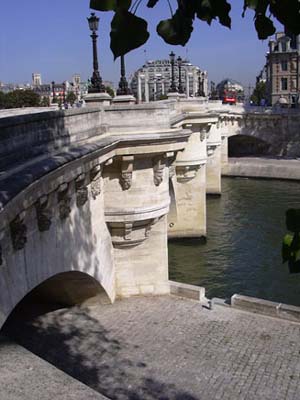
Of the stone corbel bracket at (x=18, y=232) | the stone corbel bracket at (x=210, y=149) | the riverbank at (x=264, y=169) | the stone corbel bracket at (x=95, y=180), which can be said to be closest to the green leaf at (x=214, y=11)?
the stone corbel bracket at (x=18, y=232)

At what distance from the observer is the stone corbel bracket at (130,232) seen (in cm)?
1421

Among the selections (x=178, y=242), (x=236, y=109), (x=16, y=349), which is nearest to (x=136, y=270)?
(x=16, y=349)

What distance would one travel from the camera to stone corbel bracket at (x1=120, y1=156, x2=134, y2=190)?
13.3 metres

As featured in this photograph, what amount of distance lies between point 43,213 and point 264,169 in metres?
38.5

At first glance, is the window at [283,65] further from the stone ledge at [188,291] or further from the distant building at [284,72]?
the stone ledge at [188,291]

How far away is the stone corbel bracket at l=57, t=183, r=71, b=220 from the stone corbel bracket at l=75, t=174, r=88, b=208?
57cm

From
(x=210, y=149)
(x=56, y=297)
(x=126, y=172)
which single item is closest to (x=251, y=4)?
(x=126, y=172)

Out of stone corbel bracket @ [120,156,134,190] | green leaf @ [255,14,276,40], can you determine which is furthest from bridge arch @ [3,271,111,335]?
green leaf @ [255,14,276,40]

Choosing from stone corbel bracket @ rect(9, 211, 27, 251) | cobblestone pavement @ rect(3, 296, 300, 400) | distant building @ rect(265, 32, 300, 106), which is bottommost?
cobblestone pavement @ rect(3, 296, 300, 400)

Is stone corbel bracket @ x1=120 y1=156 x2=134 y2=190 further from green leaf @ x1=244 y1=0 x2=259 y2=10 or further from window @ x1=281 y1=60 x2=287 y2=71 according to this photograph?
window @ x1=281 y1=60 x2=287 y2=71

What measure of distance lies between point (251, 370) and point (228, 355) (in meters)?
0.81

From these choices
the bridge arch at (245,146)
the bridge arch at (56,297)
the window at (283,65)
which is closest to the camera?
the bridge arch at (56,297)

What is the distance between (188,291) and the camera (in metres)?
15.5

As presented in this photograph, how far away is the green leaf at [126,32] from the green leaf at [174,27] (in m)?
0.27
